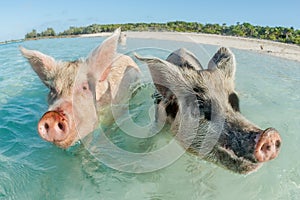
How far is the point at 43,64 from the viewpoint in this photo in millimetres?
5652

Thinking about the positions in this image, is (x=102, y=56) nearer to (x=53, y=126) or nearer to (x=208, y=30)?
(x=53, y=126)

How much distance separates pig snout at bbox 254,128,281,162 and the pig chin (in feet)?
7.71

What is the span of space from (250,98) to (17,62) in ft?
39.5

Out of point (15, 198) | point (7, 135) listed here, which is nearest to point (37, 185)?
point (15, 198)

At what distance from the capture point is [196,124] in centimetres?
429

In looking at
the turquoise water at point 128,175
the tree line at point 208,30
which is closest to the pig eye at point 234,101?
the turquoise water at point 128,175

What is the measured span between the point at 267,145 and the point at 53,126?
251cm

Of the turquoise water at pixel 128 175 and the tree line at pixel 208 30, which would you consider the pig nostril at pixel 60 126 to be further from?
the tree line at pixel 208 30

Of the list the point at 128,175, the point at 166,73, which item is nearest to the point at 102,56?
the point at 166,73

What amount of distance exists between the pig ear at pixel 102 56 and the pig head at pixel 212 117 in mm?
995

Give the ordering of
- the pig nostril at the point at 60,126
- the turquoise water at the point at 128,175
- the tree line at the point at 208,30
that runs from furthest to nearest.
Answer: the tree line at the point at 208,30, the turquoise water at the point at 128,175, the pig nostril at the point at 60,126

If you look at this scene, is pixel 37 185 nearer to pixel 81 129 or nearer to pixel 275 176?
pixel 81 129

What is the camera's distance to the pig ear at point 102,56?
5230 mm

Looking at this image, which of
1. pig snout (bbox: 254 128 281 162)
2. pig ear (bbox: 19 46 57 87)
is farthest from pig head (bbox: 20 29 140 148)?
pig snout (bbox: 254 128 281 162)
